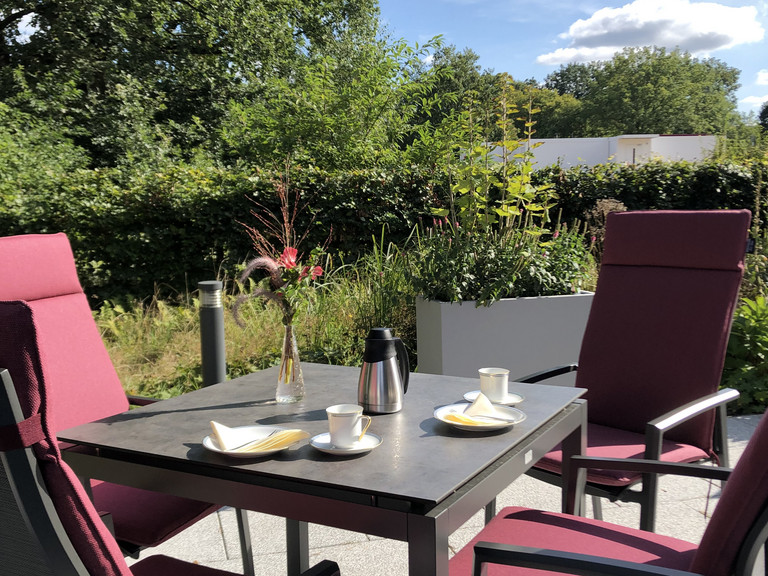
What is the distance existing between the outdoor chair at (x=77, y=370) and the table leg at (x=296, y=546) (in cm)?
25

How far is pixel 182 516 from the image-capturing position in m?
1.89

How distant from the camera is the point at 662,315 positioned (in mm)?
2568

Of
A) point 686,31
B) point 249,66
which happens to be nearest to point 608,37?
point 686,31

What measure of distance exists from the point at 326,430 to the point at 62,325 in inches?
44.8

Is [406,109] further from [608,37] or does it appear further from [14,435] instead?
[608,37]

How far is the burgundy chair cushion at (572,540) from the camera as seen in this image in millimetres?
1502

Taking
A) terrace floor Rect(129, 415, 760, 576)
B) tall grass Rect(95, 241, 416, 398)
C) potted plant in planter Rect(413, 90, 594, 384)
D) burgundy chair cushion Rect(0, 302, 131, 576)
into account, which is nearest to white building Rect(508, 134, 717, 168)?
tall grass Rect(95, 241, 416, 398)

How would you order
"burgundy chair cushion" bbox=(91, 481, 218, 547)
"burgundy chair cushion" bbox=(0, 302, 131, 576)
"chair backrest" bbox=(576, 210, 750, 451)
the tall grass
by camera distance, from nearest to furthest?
1. "burgundy chair cushion" bbox=(0, 302, 131, 576)
2. "burgundy chair cushion" bbox=(91, 481, 218, 547)
3. "chair backrest" bbox=(576, 210, 750, 451)
4. the tall grass

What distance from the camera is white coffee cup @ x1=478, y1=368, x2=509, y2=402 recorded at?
5.90ft

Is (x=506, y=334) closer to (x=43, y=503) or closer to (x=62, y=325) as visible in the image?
(x=62, y=325)

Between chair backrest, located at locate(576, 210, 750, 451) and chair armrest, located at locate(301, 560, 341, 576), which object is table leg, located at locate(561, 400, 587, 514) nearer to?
chair backrest, located at locate(576, 210, 750, 451)

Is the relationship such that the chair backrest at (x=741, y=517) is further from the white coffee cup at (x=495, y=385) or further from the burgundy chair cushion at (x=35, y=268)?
the burgundy chair cushion at (x=35, y=268)

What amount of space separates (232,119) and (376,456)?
1241 centimetres

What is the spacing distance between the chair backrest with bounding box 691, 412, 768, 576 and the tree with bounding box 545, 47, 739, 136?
52.7m
